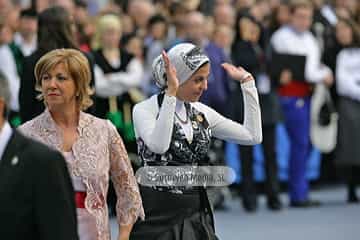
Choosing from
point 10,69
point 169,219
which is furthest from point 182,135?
point 10,69

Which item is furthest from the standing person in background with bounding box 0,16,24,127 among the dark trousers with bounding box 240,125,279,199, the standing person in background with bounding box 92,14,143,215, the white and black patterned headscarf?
the white and black patterned headscarf

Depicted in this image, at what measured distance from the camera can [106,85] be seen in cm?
1247

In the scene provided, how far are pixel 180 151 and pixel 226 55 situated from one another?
673 centimetres

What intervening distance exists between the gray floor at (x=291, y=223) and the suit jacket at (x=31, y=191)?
657cm

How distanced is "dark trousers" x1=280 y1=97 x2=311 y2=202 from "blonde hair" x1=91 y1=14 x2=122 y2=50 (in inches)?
86.7

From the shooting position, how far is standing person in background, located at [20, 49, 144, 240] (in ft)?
20.0

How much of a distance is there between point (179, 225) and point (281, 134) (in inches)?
317

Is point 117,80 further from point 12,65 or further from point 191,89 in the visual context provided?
point 191,89

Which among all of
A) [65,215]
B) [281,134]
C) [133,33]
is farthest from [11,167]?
[281,134]

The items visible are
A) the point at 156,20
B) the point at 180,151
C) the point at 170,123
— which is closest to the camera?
the point at 170,123

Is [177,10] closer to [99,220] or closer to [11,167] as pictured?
[99,220]

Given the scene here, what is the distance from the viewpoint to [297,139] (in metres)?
13.8

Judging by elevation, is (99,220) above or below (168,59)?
below

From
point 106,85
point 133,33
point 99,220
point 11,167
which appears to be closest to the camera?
point 11,167
